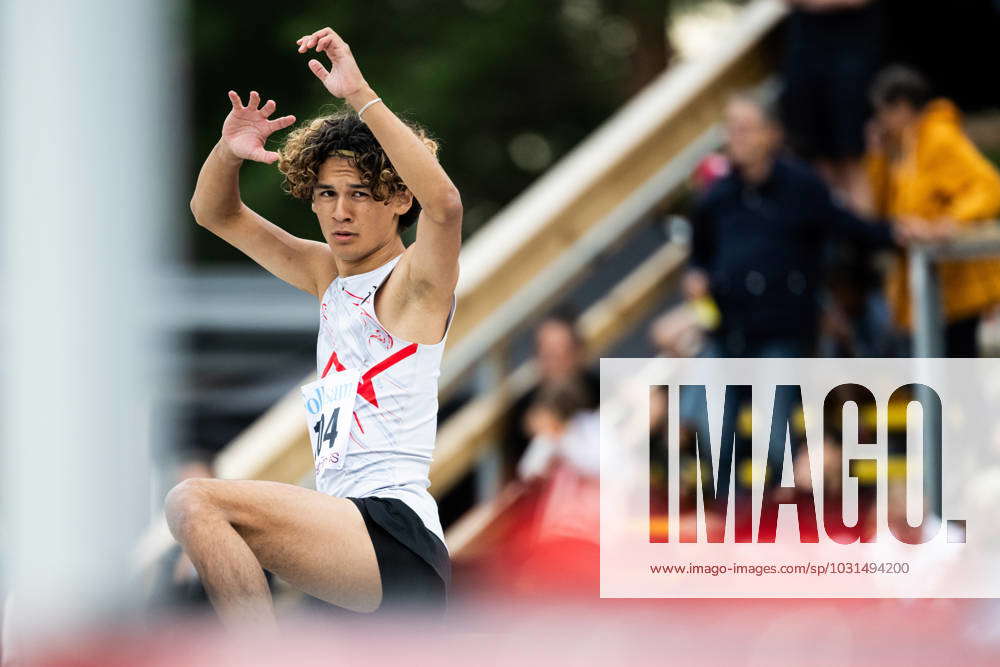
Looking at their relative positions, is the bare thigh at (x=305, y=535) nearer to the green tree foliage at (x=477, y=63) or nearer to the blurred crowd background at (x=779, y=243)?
the blurred crowd background at (x=779, y=243)

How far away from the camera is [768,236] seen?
179 inches

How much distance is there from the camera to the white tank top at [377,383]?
1.90 metres

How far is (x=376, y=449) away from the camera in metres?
1.91

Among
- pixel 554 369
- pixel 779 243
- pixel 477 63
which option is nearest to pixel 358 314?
pixel 554 369

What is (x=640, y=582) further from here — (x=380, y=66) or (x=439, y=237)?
(x=380, y=66)

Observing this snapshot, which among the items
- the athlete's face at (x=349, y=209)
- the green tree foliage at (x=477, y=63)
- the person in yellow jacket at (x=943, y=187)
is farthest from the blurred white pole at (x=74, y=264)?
the green tree foliage at (x=477, y=63)

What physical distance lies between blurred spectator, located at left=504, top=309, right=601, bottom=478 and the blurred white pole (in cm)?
188

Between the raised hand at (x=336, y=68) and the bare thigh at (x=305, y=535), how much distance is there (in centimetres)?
49

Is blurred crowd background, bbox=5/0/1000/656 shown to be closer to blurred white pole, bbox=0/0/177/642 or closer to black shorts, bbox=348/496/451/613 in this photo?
blurred white pole, bbox=0/0/177/642

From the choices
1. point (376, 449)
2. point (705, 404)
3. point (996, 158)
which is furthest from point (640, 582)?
point (996, 158)

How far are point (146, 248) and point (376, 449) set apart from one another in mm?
607

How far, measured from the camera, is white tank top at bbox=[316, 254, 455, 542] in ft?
6.22

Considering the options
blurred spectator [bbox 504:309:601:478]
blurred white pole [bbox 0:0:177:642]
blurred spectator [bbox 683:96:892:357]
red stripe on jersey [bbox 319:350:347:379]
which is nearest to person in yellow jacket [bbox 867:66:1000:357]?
blurred spectator [bbox 683:96:892:357]

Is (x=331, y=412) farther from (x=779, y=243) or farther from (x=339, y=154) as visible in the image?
(x=779, y=243)
